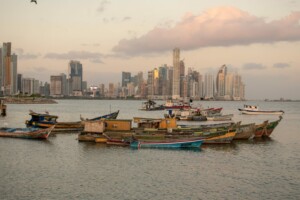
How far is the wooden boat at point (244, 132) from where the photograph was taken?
2101 inches

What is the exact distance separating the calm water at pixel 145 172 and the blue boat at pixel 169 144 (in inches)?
54.9

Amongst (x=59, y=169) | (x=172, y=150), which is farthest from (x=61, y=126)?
(x=59, y=169)

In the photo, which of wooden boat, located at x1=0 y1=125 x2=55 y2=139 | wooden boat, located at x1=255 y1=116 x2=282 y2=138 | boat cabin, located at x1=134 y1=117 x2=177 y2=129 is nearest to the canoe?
boat cabin, located at x1=134 y1=117 x2=177 y2=129

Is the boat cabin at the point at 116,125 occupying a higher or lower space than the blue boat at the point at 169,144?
higher

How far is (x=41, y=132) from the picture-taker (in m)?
52.0

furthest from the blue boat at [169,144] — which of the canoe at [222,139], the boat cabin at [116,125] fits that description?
the boat cabin at [116,125]

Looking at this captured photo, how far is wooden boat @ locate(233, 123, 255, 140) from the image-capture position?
175 feet

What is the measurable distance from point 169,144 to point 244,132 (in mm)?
13505

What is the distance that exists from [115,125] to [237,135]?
1623 cm

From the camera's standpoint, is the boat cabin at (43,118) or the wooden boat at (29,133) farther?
the boat cabin at (43,118)

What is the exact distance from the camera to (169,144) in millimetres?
44938


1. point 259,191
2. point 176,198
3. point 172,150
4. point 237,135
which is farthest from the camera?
point 237,135

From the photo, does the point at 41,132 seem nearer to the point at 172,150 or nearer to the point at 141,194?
the point at 172,150

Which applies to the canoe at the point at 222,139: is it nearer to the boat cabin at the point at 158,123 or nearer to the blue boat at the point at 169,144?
the blue boat at the point at 169,144
